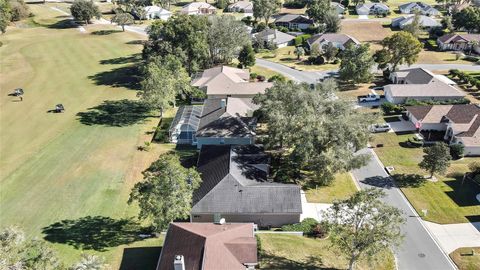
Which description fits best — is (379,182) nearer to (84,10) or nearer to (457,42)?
(457,42)

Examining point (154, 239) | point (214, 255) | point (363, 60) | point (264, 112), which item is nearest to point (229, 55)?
point (363, 60)

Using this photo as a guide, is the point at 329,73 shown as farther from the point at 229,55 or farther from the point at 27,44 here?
the point at 27,44

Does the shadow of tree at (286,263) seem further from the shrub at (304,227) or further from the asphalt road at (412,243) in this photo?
the asphalt road at (412,243)

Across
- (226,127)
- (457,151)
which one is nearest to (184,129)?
(226,127)

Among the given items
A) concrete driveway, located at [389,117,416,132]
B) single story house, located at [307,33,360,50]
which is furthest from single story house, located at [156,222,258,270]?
single story house, located at [307,33,360,50]

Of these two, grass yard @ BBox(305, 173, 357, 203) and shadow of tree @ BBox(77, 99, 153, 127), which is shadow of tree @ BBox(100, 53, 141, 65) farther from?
grass yard @ BBox(305, 173, 357, 203)
